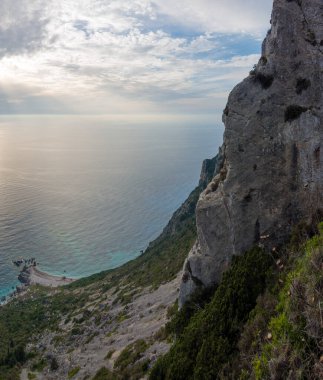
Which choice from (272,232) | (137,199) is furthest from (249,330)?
(137,199)

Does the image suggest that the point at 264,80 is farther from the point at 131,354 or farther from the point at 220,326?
the point at 131,354

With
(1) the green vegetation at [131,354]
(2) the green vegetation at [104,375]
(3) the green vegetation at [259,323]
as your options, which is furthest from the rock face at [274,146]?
(2) the green vegetation at [104,375]

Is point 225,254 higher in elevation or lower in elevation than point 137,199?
higher

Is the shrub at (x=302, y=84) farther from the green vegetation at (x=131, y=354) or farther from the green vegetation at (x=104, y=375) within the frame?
the green vegetation at (x=104, y=375)

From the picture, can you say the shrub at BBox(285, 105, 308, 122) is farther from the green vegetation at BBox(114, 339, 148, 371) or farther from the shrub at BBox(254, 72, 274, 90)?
the green vegetation at BBox(114, 339, 148, 371)

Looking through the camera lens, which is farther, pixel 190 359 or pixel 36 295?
pixel 36 295

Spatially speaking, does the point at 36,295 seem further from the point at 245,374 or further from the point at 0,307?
the point at 245,374

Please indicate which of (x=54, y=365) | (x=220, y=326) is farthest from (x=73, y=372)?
(x=220, y=326)
